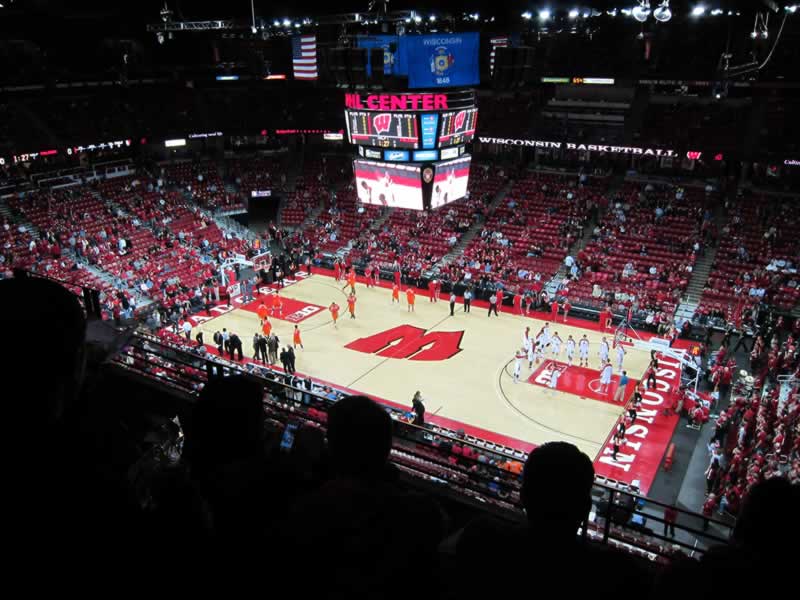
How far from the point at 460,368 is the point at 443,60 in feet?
31.4

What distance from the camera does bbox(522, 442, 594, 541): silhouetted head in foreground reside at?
226 cm

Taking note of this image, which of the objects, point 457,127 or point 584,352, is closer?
point 457,127

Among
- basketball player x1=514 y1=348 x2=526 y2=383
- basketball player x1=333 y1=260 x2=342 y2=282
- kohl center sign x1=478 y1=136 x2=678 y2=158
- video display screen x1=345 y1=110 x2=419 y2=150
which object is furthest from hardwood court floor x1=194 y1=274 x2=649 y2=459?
kohl center sign x1=478 y1=136 x2=678 y2=158

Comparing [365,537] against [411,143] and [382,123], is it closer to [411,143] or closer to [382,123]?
[411,143]

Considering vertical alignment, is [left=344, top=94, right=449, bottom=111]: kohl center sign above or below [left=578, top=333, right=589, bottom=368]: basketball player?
above

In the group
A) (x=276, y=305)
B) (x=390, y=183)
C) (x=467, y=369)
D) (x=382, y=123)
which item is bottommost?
(x=467, y=369)

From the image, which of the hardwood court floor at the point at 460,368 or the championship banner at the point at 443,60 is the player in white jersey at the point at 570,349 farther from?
the championship banner at the point at 443,60

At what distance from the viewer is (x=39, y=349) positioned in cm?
140

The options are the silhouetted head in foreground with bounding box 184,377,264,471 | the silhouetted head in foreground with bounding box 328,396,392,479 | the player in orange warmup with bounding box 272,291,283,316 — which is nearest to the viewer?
the silhouetted head in foreground with bounding box 328,396,392,479

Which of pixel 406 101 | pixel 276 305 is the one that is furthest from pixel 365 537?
pixel 276 305

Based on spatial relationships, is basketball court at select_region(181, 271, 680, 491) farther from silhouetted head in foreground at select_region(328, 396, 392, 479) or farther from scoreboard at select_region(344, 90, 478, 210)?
silhouetted head in foreground at select_region(328, 396, 392, 479)

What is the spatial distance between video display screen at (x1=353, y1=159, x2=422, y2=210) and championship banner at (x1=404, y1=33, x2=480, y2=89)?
253 centimetres

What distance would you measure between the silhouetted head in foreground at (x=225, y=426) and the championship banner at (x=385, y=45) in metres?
15.1

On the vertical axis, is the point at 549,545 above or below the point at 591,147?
above
